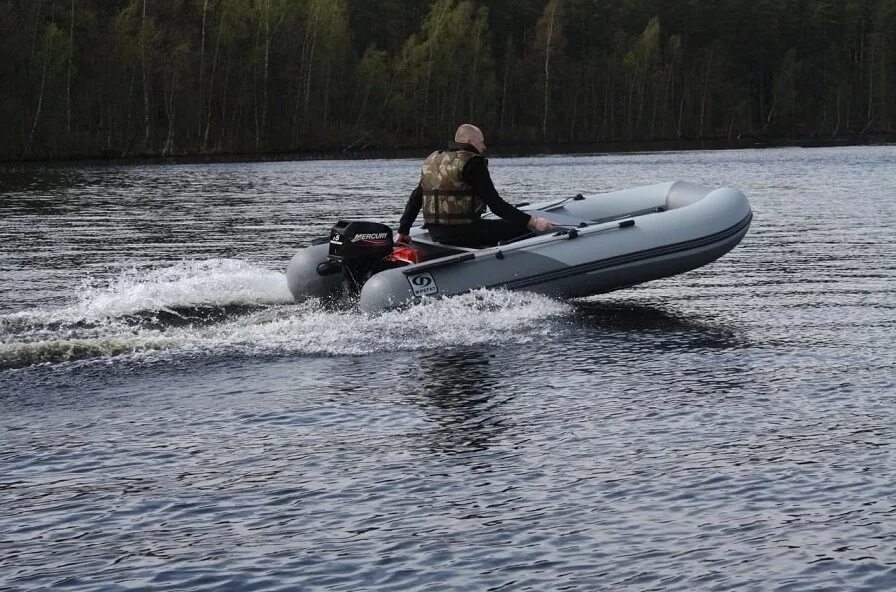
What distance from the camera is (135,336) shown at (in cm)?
972

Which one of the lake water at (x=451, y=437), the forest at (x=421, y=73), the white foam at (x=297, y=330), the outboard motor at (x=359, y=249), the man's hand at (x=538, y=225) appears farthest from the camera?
the forest at (x=421, y=73)

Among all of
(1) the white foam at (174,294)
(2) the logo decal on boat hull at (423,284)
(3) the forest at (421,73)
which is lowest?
(1) the white foam at (174,294)

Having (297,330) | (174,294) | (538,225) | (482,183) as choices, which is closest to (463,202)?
(482,183)

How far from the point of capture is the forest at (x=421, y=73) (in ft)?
220

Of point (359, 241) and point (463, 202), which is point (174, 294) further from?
point (463, 202)

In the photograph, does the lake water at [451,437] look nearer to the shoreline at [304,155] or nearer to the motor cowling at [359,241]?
the motor cowling at [359,241]

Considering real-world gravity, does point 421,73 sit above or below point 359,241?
above

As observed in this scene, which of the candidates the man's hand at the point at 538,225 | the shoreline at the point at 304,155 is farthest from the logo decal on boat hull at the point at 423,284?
the shoreline at the point at 304,155

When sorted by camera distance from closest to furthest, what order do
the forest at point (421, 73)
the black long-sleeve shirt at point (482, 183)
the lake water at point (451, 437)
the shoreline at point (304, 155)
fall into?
the lake water at point (451, 437)
the black long-sleeve shirt at point (482, 183)
the shoreline at point (304, 155)
the forest at point (421, 73)

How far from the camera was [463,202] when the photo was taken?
1130cm

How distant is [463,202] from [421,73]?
7502 cm

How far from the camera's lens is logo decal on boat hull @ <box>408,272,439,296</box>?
34.7 ft

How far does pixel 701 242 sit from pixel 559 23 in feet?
276

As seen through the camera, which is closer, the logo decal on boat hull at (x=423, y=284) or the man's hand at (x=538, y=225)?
the logo decal on boat hull at (x=423, y=284)
